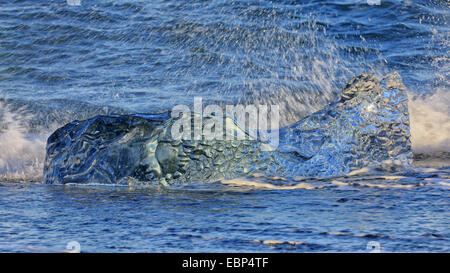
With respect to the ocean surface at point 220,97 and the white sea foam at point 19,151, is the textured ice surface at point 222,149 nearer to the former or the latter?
the ocean surface at point 220,97

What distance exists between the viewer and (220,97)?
7.82 m

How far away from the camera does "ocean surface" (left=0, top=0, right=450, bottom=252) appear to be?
321 centimetres

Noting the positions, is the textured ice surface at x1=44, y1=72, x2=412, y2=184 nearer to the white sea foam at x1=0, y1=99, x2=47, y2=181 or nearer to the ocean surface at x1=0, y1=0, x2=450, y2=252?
the ocean surface at x1=0, y1=0, x2=450, y2=252

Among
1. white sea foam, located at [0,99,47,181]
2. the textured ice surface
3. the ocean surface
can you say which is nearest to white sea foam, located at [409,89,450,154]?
the ocean surface

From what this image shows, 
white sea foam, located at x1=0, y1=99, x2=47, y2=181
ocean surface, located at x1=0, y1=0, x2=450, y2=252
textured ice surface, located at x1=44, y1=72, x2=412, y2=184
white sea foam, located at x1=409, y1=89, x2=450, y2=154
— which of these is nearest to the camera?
A: ocean surface, located at x1=0, y1=0, x2=450, y2=252

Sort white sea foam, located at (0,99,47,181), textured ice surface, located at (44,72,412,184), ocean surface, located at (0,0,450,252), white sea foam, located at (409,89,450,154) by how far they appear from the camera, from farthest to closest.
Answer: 1. white sea foam, located at (409,89,450,154)
2. white sea foam, located at (0,99,47,181)
3. textured ice surface, located at (44,72,412,184)
4. ocean surface, located at (0,0,450,252)

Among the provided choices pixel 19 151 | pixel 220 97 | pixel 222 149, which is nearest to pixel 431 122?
pixel 220 97

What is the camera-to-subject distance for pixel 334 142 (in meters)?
4.94

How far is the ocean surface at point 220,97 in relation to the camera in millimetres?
3205

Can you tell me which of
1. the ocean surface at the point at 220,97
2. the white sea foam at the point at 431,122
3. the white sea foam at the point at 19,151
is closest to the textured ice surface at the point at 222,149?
the ocean surface at the point at 220,97

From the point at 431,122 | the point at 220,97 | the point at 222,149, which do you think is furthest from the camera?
the point at 220,97

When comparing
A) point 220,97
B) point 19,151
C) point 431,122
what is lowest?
point 19,151

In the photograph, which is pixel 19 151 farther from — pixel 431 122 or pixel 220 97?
pixel 431 122
